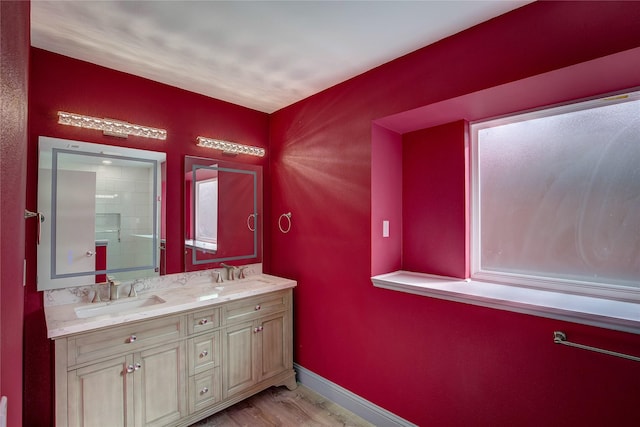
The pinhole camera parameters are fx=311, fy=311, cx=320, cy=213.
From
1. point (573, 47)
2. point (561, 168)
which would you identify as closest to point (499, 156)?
point (561, 168)

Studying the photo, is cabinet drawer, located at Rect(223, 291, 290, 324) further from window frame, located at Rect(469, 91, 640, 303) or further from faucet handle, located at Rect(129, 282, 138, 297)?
window frame, located at Rect(469, 91, 640, 303)

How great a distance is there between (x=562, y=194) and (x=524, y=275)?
0.51 metres

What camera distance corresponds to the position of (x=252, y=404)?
232cm

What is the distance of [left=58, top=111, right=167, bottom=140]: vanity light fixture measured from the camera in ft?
6.25

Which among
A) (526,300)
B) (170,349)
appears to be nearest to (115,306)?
(170,349)

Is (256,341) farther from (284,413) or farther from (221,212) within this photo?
(221,212)

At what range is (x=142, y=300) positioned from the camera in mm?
2090

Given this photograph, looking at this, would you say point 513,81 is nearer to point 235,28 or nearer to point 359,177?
point 359,177

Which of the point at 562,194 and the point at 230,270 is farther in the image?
the point at 230,270

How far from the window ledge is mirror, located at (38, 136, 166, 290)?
1.67 metres

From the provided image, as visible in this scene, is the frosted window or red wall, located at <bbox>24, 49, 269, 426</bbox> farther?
red wall, located at <bbox>24, 49, 269, 426</bbox>

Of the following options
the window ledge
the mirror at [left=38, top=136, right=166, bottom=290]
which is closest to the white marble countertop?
the mirror at [left=38, top=136, right=166, bottom=290]

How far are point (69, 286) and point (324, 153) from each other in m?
1.91

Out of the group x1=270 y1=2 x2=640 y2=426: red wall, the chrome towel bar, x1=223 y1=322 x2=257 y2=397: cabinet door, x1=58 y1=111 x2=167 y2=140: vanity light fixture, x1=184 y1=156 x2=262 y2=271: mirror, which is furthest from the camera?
x1=184 y1=156 x2=262 y2=271: mirror
